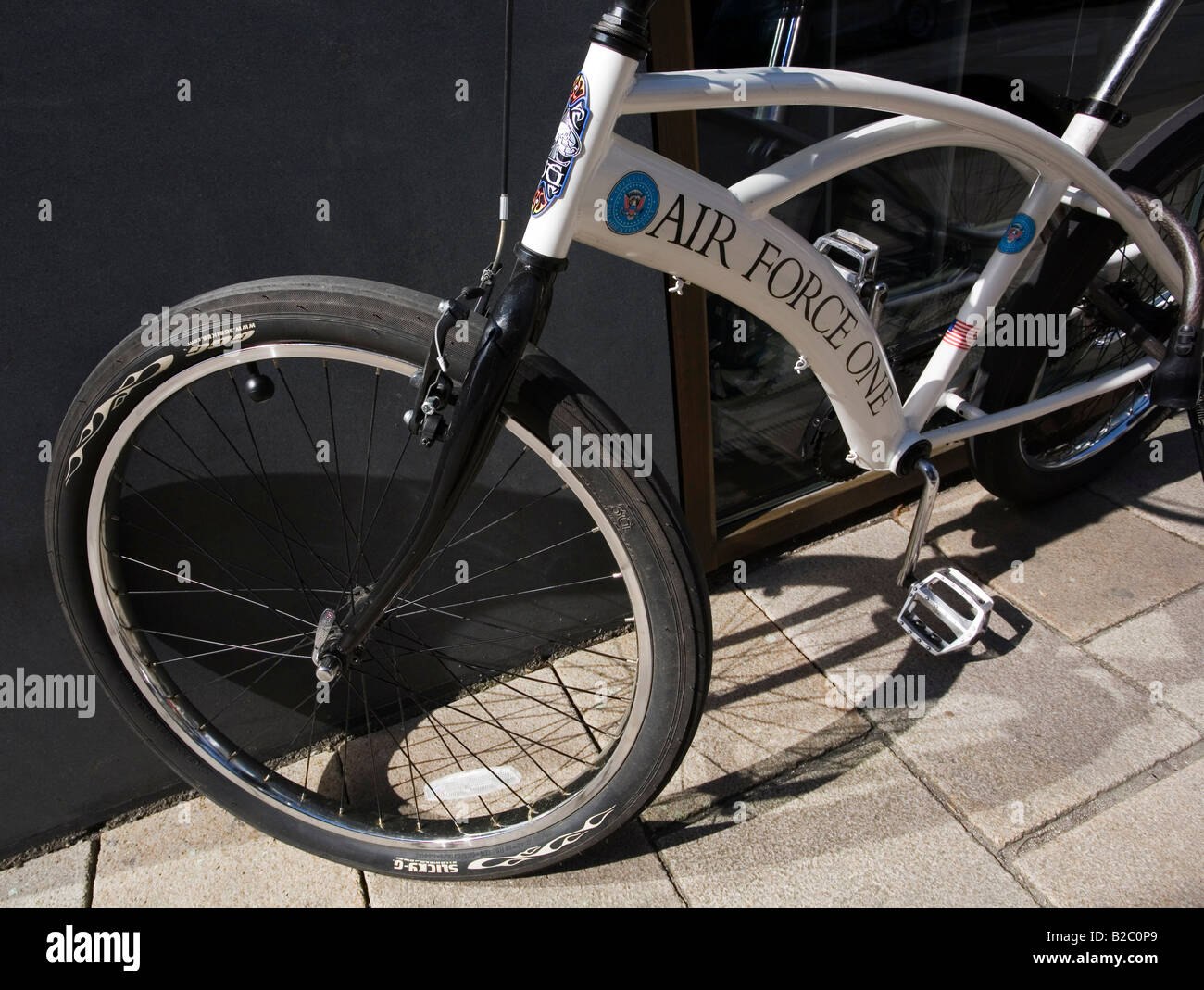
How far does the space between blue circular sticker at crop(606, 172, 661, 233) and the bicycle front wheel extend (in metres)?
0.26

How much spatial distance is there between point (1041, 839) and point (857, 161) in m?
1.46

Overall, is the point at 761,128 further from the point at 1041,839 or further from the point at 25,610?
the point at 25,610

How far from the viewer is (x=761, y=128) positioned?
235 centimetres

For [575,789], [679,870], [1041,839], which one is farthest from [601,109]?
[1041,839]

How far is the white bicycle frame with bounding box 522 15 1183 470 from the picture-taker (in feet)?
4.81

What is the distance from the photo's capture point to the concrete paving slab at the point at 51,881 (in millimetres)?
2098

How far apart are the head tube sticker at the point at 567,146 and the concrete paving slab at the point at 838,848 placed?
142 centimetres

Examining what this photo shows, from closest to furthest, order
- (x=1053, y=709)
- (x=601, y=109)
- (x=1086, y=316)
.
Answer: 1. (x=601, y=109)
2. (x=1053, y=709)
3. (x=1086, y=316)

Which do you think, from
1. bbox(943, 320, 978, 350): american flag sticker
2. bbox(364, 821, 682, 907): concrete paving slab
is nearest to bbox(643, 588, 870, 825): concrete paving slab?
bbox(364, 821, 682, 907): concrete paving slab

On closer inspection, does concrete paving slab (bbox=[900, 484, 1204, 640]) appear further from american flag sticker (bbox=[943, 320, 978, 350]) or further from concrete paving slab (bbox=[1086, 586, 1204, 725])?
american flag sticker (bbox=[943, 320, 978, 350])

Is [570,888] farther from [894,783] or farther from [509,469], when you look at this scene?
[509,469]

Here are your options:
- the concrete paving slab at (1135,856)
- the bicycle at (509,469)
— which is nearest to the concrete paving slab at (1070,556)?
the bicycle at (509,469)

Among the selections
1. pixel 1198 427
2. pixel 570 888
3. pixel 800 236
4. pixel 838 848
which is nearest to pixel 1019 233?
pixel 800 236

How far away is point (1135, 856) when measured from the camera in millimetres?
1938
